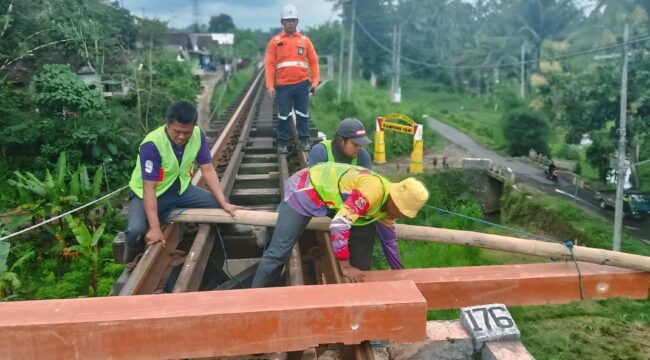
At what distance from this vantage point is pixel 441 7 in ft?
201

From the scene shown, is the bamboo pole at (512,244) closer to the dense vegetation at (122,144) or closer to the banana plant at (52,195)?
the dense vegetation at (122,144)

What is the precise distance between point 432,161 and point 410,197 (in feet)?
35.5

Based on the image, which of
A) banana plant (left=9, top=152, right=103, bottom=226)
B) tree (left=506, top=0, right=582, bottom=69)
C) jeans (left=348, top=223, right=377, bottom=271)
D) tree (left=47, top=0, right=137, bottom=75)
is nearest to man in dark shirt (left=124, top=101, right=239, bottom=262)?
jeans (left=348, top=223, right=377, bottom=271)

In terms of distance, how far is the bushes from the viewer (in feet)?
75.3

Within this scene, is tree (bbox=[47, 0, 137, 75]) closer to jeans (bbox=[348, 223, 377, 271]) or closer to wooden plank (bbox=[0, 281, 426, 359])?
jeans (bbox=[348, 223, 377, 271])

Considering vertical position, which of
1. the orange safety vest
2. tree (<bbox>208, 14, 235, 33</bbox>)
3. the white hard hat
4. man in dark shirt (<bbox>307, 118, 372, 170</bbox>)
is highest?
tree (<bbox>208, 14, 235, 33</bbox>)

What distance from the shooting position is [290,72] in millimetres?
6699

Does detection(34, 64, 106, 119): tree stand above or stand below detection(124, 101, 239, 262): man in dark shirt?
above

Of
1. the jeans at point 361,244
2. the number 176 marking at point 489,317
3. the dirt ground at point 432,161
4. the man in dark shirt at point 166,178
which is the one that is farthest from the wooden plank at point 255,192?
the dirt ground at point 432,161

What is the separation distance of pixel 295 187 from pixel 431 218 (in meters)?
5.73

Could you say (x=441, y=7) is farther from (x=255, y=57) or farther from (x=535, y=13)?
(x=255, y=57)

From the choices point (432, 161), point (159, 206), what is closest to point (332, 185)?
point (159, 206)

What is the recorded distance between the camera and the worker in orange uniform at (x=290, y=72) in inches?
258

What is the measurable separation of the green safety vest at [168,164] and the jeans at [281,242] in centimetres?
101
